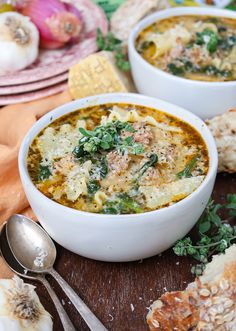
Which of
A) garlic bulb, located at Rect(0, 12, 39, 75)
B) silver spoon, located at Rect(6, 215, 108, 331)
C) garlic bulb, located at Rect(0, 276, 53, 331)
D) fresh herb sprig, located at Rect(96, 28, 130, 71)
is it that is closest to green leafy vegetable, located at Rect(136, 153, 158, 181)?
silver spoon, located at Rect(6, 215, 108, 331)

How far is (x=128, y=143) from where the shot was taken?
228 centimetres

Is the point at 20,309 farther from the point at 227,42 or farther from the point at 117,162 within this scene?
the point at 227,42

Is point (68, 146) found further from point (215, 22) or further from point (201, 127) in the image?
point (215, 22)

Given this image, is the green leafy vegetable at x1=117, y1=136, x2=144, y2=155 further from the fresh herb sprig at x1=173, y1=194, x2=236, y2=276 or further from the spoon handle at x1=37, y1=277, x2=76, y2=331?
the spoon handle at x1=37, y1=277, x2=76, y2=331

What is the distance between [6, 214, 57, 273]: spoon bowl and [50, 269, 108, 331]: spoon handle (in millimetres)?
71

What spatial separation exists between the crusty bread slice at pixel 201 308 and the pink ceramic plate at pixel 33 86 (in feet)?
5.00

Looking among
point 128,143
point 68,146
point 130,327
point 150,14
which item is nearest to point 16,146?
point 68,146

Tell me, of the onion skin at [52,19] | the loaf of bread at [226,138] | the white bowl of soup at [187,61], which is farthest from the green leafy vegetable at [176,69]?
the onion skin at [52,19]

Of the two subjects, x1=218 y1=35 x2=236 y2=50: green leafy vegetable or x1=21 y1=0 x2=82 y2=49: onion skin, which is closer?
x1=218 y1=35 x2=236 y2=50: green leafy vegetable

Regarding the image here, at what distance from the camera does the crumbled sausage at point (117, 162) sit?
2.19m

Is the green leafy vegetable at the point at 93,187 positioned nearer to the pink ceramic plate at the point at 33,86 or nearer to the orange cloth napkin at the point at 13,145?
the orange cloth napkin at the point at 13,145

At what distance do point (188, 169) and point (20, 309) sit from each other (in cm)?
83

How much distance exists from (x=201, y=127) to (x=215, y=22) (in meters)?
1.12

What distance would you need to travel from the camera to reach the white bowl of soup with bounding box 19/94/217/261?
Result: 6.73 ft
